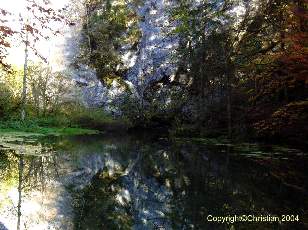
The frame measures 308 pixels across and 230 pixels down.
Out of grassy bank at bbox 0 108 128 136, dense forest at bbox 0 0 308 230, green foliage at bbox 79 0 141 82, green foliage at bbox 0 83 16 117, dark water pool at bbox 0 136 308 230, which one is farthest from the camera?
green foliage at bbox 79 0 141 82

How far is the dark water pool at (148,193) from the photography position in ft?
15.9

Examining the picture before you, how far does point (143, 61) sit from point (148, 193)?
26619 millimetres

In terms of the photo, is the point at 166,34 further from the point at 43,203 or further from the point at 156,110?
the point at 43,203

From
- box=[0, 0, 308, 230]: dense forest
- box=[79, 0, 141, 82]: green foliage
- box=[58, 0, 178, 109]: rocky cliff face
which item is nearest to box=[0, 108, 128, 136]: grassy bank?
box=[0, 0, 308, 230]: dense forest

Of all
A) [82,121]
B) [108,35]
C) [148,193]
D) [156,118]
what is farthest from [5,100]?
[148,193]

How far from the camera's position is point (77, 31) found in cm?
3628

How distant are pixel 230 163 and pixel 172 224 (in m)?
5.75

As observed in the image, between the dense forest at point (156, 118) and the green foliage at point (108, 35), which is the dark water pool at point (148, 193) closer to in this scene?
the dense forest at point (156, 118)

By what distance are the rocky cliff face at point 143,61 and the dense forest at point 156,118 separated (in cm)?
9

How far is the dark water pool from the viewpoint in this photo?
4832 millimetres

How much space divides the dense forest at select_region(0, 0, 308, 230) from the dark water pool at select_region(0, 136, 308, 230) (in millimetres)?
24

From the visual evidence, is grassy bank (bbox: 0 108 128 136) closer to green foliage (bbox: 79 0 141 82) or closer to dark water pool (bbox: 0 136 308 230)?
green foliage (bbox: 79 0 141 82)

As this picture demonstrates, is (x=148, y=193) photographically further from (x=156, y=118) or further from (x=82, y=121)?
(x=156, y=118)

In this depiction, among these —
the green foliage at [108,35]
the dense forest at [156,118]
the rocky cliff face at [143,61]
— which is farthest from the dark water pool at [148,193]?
the green foliage at [108,35]
